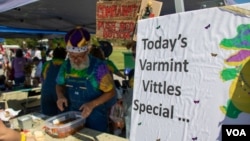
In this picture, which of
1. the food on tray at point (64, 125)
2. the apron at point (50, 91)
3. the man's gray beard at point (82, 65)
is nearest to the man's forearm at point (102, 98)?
the food on tray at point (64, 125)

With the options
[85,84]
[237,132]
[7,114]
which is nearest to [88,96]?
[85,84]

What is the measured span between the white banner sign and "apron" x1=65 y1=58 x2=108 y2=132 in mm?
829

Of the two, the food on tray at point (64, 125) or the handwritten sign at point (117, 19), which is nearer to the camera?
the handwritten sign at point (117, 19)

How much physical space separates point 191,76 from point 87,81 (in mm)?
1186

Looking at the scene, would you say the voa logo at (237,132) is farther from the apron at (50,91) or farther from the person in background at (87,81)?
the apron at (50,91)

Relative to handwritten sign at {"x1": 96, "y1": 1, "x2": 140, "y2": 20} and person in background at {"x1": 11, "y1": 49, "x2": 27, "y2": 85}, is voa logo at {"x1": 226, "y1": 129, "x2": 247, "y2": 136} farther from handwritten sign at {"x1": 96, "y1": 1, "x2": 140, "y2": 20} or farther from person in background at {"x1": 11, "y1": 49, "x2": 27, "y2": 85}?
person in background at {"x1": 11, "y1": 49, "x2": 27, "y2": 85}

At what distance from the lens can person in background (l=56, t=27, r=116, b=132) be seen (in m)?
2.33

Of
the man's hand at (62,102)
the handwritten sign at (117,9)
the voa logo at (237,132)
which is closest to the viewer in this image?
the voa logo at (237,132)

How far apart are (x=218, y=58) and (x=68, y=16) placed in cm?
341

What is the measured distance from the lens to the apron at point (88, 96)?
2.35m

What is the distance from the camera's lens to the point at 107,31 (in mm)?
1864

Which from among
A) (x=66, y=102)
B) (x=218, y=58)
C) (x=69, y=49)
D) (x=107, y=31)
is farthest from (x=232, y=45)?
(x=66, y=102)

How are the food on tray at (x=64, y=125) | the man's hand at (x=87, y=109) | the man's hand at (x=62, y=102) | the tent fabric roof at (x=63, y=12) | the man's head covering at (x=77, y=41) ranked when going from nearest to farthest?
the food on tray at (x=64, y=125) → the man's hand at (x=87, y=109) → the man's head covering at (x=77, y=41) → the man's hand at (x=62, y=102) → the tent fabric roof at (x=63, y=12)

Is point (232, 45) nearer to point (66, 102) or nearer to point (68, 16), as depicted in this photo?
point (66, 102)
